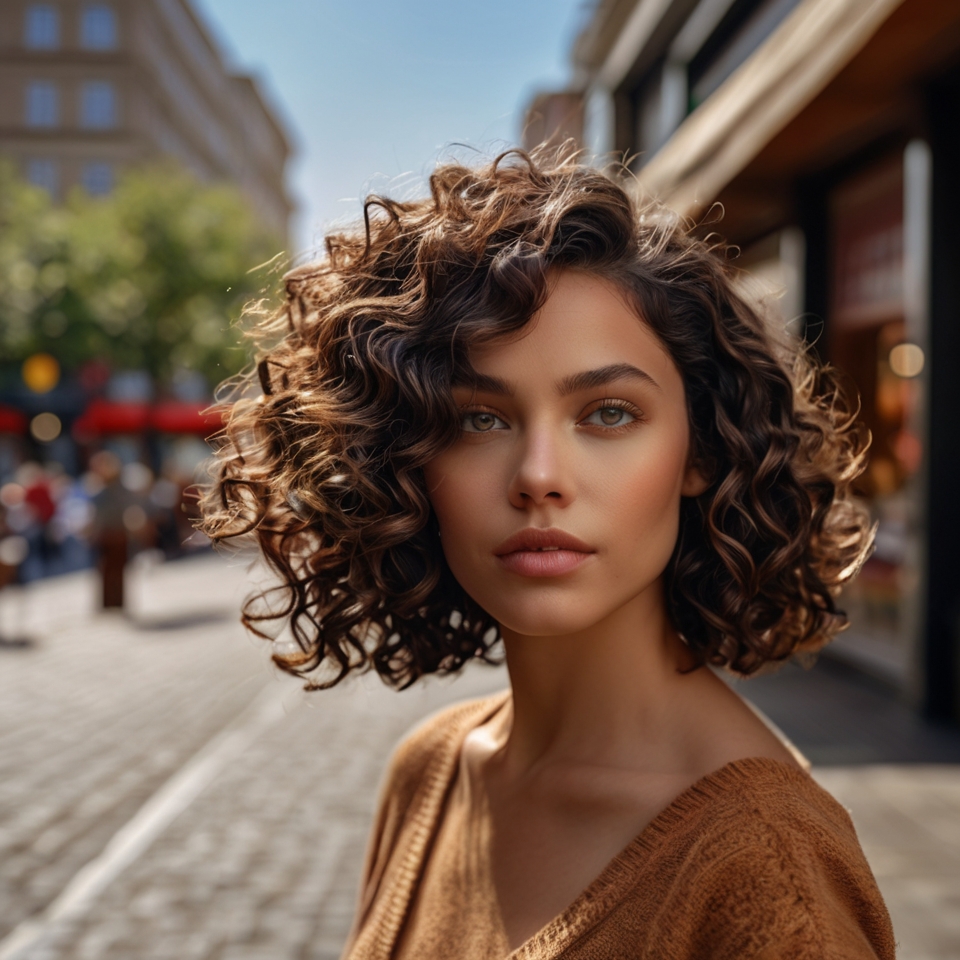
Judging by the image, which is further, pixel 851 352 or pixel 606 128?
pixel 606 128

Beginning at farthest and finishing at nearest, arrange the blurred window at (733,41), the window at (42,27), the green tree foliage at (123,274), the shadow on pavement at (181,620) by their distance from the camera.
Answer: the window at (42,27), the green tree foliage at (123,274), the shadow on pavement at (181,620), the blurred window at (733,41)

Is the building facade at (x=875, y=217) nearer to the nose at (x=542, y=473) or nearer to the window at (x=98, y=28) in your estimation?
the nose at (x=542, y=473)

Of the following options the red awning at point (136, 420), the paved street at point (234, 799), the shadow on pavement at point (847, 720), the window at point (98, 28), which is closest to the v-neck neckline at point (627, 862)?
the paved street at point (234, 799)

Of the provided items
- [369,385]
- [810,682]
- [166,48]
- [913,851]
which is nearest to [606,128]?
[810,682]

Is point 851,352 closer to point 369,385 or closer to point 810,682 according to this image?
point 810,682

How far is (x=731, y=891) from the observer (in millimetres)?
1031

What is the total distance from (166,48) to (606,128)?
50154 mm

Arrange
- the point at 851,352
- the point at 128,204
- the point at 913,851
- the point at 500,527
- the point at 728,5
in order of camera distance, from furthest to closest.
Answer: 1. the point at 128,204
2. the point at 728,5
3. the point at 851,352
4. the point at 913,851
5. the point at 500,527

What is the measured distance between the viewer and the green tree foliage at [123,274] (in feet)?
104

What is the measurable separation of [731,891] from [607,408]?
1.80ft

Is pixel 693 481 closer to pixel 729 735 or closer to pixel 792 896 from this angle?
pixel 729 735

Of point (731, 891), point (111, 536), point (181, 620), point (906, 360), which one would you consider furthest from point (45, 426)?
point (731, 891)

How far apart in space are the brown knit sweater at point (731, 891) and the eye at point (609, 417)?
1.34ft

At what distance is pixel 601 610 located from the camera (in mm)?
1301
